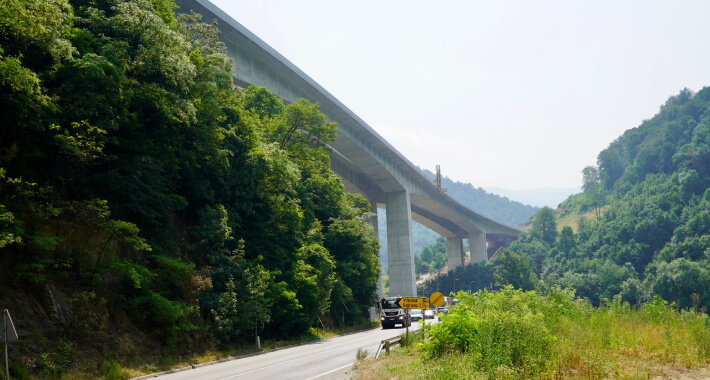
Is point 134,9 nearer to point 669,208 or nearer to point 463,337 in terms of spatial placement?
point 463,337

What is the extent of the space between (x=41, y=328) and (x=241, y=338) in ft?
37.5

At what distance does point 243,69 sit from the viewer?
4100 centimetres

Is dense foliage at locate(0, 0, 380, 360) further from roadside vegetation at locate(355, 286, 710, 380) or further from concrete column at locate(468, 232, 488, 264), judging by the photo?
concrete column at locate(468, 232, 488, 264)

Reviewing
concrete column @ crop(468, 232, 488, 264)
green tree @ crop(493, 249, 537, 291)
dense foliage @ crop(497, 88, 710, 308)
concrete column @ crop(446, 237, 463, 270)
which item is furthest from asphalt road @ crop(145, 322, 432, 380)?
concrete column @ crop(446, 237, 463, 270)

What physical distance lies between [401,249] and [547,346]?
6057 cm

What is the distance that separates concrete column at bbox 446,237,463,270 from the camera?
5605 inches

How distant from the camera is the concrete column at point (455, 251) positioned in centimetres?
14238

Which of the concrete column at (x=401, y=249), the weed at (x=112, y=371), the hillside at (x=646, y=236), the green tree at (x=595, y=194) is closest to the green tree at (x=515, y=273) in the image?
the hillside at (x=646, y=236)

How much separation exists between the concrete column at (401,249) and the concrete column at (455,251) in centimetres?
7071

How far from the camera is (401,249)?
239ft

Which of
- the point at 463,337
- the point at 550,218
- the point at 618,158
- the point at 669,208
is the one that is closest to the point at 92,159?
the point at 463,337

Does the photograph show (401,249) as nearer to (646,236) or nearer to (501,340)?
(501,340)

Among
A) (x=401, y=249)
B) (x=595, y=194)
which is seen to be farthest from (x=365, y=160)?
(x=595, y=194)

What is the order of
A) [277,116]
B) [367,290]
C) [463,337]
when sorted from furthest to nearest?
1. [367,290]
2. [277,116]
3. [463,337]
